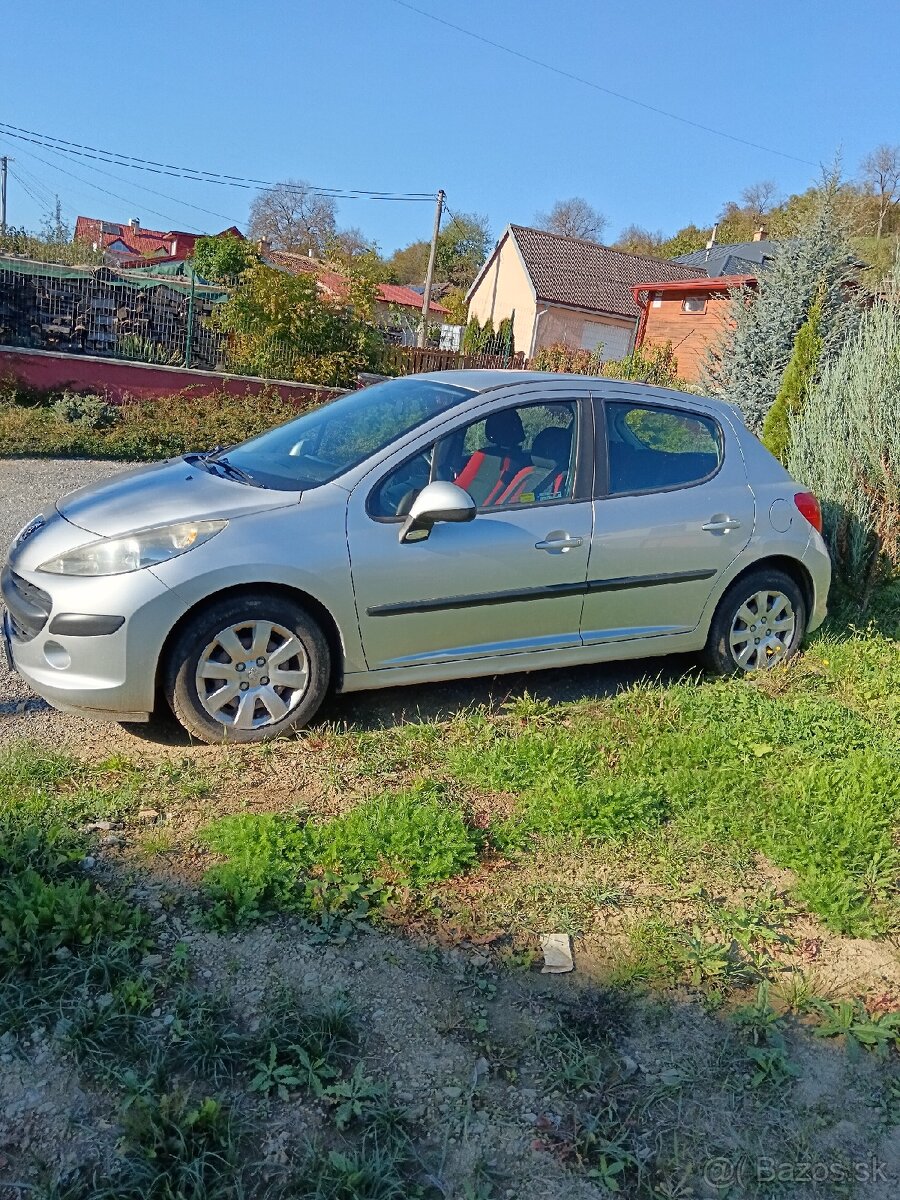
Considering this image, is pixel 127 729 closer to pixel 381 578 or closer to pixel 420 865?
pixel 381 578

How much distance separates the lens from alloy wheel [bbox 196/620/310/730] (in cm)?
385

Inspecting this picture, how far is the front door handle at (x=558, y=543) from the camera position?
440cm

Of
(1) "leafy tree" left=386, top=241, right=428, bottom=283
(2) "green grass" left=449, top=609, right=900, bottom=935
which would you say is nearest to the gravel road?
(2) "green grass" left=449, top=609, right=900, bottom=935

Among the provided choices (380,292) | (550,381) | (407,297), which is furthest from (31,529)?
(407,297)

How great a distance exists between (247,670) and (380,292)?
14576mm

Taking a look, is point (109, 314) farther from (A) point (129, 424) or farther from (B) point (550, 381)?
(B) point (550, 381)

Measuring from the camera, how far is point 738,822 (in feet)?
12.2

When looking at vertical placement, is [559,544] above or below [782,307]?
below

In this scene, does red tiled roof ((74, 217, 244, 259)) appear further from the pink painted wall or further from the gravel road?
the gravel road

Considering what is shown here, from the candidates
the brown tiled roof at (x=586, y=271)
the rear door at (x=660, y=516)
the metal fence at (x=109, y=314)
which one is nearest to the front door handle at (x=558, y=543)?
the rear door at (x=660, y=516)

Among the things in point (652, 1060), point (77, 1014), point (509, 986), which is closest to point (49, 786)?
point (77, 1014)

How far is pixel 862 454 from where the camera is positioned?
6.74m

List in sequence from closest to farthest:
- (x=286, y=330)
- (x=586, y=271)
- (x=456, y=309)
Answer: (x=286, y=330) → (x=586, y=271) → (x=456, y=309)

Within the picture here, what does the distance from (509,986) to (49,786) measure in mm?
1905
